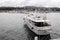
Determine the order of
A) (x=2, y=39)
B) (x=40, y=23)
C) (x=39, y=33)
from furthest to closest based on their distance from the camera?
(x=40, y=23)
(x=39, y=33)
(x=2, y=39)

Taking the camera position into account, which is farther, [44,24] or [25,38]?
[44,24]

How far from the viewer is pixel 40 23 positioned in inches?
2525

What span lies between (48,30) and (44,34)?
1872 millimetres

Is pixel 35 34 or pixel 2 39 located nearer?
pixel 2 39

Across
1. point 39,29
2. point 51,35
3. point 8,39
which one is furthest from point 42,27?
point 8,39

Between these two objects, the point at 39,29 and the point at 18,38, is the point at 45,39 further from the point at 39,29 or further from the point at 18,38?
the point at 18,38

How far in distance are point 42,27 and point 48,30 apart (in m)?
2.25

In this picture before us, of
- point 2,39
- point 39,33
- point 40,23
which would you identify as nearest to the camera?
point 2,39

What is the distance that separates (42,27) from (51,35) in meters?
5.54

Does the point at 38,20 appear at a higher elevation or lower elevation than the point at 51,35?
higher

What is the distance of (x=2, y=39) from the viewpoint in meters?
56.3

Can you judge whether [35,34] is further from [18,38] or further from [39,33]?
[18,38]

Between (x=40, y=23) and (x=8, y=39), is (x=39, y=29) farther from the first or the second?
(x=8, y=39)

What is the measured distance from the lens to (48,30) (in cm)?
6053
